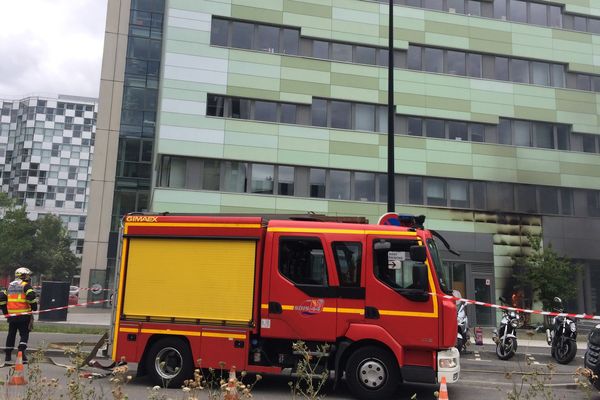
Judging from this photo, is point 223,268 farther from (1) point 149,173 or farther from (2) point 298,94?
(1) point 149,173

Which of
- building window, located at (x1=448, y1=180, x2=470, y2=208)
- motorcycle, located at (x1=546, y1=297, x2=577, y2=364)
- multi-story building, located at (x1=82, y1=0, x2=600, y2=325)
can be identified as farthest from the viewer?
building window, located at (x1=448, y1=180, x2=470, y2=208)

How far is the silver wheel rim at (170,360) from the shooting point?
788 cm

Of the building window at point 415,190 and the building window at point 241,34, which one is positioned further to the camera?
the building window at point 415,190

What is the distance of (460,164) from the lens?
26203 millimetres

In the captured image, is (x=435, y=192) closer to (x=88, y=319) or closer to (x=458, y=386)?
(x=88, y=319)

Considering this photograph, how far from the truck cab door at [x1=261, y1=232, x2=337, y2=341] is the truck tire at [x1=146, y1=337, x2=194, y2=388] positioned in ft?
4.32

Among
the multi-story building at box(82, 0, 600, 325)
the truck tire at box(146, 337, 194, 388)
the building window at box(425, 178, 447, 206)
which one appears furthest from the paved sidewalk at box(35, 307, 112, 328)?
the building window at box(425, 178, 447, 206)

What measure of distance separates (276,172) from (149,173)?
15.3m

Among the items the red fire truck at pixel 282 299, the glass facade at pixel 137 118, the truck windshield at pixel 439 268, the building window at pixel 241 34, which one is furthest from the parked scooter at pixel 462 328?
the glass facade at pixel 137 118

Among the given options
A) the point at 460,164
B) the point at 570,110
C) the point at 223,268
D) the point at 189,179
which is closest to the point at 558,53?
the point at 570,110

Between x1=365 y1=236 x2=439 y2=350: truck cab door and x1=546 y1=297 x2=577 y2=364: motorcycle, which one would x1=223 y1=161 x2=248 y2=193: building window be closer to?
x1=546 y1=297 x2=577 y2=364: motorcycle

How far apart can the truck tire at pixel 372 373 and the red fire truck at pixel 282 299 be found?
0.05 ft

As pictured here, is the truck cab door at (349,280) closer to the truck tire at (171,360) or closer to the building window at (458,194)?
the truck tire at (171,360)

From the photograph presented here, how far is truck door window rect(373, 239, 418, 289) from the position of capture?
7.58 metres
